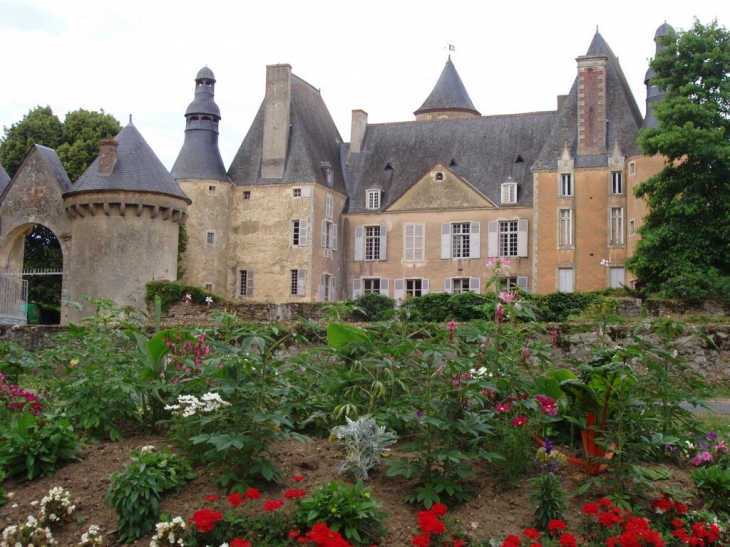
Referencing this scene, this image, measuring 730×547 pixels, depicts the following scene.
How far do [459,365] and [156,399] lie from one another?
85.9 inches

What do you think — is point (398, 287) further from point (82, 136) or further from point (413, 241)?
point (82, 136)

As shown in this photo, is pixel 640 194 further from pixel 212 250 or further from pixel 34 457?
pixel 34 457

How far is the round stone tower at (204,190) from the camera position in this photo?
3525 centimetres

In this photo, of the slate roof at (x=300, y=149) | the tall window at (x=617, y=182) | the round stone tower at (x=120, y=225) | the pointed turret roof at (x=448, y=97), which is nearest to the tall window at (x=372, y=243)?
the slate roof at (x=300, y=149)

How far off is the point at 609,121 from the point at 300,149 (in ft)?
44.0

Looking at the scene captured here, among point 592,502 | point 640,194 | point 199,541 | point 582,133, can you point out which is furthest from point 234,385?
point 582,133

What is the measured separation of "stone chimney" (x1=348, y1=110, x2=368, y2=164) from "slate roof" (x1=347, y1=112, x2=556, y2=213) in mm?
298

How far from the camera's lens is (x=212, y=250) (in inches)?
1398

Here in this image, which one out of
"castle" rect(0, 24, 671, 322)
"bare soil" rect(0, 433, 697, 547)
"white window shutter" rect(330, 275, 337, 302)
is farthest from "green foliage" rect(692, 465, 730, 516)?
"white window shutter" rect(330, 275, 337, 302)

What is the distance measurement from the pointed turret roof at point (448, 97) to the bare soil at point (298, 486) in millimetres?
42638

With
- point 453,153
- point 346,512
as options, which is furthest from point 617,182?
point 346,512

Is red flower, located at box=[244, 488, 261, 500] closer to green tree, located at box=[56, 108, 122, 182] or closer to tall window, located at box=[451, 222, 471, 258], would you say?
tall window, located at box=[451, 222, 471, 258]

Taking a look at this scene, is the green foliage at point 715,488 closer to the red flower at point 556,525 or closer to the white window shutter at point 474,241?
the red flower at point 556,525

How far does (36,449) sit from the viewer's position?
16.4 feet
